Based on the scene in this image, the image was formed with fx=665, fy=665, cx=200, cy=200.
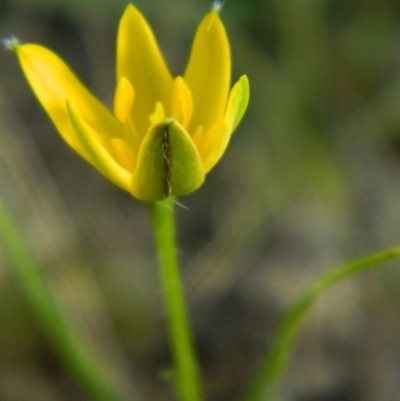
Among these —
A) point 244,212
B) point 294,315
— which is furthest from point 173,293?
point 244,212

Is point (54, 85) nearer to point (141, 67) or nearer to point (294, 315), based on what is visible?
point (141, 67)

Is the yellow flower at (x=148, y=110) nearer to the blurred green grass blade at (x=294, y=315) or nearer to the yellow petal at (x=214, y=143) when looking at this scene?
the yellow petal at (x=214, y=143)

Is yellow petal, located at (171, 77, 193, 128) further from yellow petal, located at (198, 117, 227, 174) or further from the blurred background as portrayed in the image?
the blurred background

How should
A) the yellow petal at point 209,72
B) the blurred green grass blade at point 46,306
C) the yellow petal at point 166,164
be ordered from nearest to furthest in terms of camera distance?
1. the yellow petal at point 166,164
2. the yellow petal at point 209,72
3. the blurred green grass blade at point 46,306

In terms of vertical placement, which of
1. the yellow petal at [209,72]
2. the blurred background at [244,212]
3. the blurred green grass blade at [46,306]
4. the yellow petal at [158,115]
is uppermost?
the blurred background at [244,212]

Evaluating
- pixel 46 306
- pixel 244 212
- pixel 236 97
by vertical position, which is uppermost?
pixel 244 212

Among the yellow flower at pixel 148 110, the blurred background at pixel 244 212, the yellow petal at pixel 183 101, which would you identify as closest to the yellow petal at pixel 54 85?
the yellow flower at pixel 148 110
